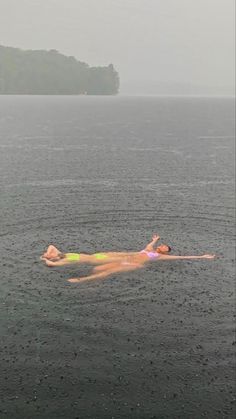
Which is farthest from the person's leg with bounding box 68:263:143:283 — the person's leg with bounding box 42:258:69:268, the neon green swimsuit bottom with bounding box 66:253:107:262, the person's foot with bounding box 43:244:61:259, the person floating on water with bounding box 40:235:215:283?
the person's foot with bounding box 43:244:61:259

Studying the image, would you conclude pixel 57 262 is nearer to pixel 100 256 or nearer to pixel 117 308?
pixel 100 256

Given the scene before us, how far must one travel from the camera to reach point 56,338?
4103cm

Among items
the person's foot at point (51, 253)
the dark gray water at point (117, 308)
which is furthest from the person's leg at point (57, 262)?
the dark gray water at point (117, 308)

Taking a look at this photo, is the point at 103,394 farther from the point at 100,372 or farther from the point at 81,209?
A: the point at 81,209

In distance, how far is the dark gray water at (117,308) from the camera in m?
34.6

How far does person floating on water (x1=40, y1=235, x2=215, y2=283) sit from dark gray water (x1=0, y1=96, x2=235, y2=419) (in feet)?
5.86

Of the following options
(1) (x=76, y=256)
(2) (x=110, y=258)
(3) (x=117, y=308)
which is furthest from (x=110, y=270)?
(3) (x=117, y=308)

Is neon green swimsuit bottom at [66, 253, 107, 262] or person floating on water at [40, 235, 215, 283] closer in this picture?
person floating on water at [40, 235, 215, 283]

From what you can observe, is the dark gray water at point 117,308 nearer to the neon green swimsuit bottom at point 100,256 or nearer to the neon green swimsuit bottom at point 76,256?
the neon green swimsuit bottom at point 76,256

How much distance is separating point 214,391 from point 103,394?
27.1 feet

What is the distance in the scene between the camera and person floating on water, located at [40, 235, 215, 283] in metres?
53.6

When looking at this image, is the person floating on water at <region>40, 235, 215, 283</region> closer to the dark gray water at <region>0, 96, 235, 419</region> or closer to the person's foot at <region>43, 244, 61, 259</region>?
the person's foot at <region>43, 244, 61, 259</region>

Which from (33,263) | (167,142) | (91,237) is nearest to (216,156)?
(167,142)

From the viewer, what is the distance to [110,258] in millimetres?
55000
